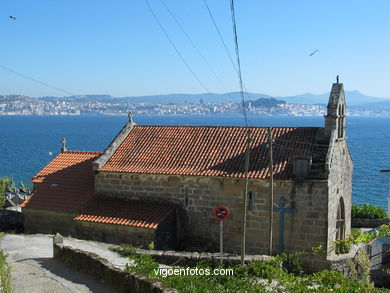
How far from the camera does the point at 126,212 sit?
21.1 m

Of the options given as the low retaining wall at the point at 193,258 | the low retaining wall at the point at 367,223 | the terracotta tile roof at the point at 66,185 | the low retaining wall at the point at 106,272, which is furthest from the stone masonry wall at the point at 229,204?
the low retaining wall at the point at 367,223

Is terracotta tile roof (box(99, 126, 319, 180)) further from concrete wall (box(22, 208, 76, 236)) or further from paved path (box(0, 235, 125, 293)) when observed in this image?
paved path (box(0, 235, 125, 293))

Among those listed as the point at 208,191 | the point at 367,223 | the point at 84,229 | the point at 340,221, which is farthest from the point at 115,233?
the point at 367,223

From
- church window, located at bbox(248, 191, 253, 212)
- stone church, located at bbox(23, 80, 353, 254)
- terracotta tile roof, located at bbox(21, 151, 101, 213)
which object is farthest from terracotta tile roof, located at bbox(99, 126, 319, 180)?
terracotta tile roof, located at bbox(21, 151, 101, 213)

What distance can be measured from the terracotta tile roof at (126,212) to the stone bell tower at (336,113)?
27.0 feet

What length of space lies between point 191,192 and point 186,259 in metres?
5.51

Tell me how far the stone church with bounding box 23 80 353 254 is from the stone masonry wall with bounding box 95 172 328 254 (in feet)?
0.14

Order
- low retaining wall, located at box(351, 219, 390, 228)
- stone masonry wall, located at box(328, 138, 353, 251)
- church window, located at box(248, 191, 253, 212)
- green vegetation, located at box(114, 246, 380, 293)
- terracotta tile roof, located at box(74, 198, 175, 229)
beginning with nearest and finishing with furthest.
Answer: green vegetation, located at box(114, 246, 380, 293) < stone masonry wall, located at box(328, 138, 353, 251) < church window, located at box(248, 191, 253, 212) < terracotta tile roof, located at box(74, 198, 175, 229) < low retaining wall, located at box(351, 219, 390, 228)

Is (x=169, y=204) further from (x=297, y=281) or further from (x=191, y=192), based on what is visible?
(x=297, y=281)

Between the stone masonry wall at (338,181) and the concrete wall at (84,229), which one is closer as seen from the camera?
the stone masonry wall at (338,181)

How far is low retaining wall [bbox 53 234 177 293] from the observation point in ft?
34.8

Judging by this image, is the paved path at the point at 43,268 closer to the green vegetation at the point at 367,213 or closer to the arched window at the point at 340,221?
the arched window at the point at 340,221

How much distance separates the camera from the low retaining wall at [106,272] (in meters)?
10.6

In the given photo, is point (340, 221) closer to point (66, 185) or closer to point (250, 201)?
point (250, 201)
